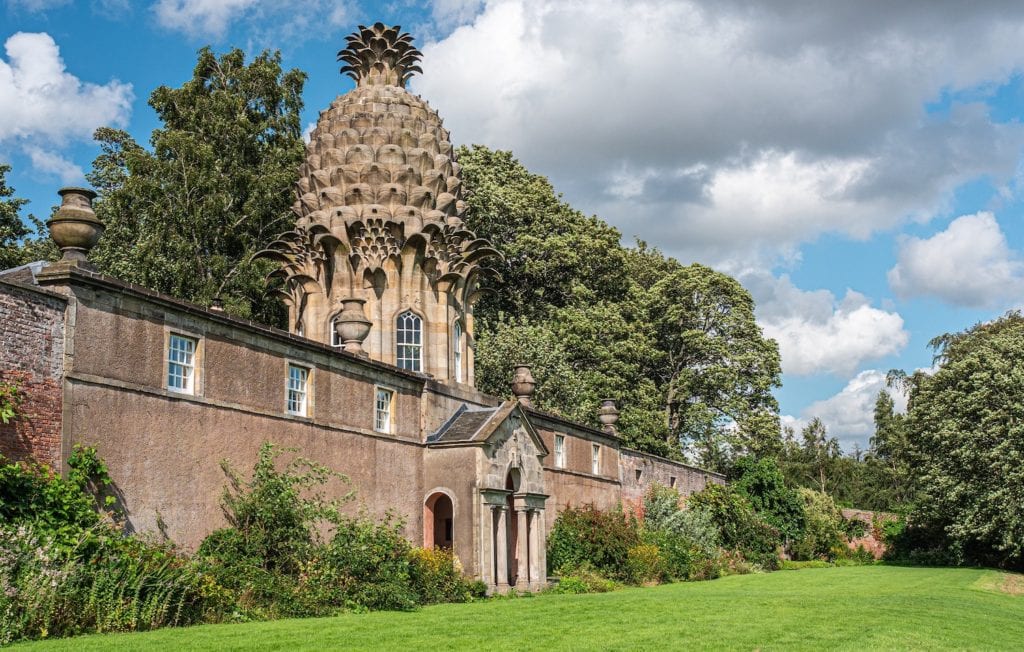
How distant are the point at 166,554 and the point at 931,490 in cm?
3436

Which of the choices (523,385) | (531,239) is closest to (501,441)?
(523,385)

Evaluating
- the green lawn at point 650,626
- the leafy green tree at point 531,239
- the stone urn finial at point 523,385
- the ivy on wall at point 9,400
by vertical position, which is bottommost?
the green lawn at point 650,626

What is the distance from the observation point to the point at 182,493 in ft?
56.2

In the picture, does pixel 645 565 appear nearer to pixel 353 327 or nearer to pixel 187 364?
pixel 353 327

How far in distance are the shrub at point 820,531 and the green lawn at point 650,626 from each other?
25.0 m

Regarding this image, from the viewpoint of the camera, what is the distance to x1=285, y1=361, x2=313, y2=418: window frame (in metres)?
20.3

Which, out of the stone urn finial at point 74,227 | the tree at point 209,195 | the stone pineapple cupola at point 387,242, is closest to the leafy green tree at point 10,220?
the tree at point 209,195

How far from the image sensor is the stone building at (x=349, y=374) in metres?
15.4

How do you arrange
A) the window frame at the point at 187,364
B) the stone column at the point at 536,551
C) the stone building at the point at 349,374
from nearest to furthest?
1. the stone building at the point at 349,374
2. the window frame at the point at 187,364
3. the stone column at the point at 536,551

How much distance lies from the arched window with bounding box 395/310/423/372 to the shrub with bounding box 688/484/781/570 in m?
16.1

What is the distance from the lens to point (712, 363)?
55.3 metres

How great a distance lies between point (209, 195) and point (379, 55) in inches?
423

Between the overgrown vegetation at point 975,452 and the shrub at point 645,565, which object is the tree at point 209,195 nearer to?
the shrub at point 645,565

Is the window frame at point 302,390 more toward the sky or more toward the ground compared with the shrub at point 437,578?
more toward the sky
